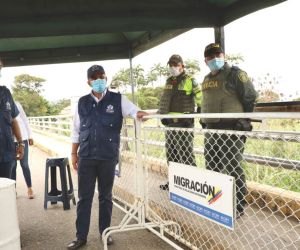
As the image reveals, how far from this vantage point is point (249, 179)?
4594 millimetres

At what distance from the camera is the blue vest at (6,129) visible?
3.48m

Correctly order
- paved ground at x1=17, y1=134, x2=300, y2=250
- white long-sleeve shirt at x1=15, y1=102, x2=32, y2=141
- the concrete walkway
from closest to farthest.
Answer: paved ground at x1=17, y1=134, x2=300, y2=250 → the concrete walkway → white long-sleeve shirt at x1=15, y1=102, x2=32, y2=141

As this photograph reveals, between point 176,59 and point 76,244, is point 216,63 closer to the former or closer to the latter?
point 176,59

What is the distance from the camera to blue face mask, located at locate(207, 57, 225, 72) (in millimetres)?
3490

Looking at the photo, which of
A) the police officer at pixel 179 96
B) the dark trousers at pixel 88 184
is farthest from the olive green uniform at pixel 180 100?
the dark trousers at pixel 88 184

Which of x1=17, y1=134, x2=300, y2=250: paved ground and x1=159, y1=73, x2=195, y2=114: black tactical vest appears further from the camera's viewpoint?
x1=159, y1=73, x2=195, y2=114: black tactical vest

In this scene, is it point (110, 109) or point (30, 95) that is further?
point (30, 95)

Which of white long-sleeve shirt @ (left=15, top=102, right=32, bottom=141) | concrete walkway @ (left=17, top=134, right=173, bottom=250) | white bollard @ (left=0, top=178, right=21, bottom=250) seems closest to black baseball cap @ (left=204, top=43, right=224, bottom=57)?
concrete walkway @ (left=17, top=134, right=173, bottom=250)

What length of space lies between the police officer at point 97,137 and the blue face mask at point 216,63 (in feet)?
2.81

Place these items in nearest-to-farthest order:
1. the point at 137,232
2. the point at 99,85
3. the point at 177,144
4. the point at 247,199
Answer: the point at 99,85, the point at 137,232, the point at 247,199, the point at 177,144

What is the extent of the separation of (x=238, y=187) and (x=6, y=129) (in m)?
2.36

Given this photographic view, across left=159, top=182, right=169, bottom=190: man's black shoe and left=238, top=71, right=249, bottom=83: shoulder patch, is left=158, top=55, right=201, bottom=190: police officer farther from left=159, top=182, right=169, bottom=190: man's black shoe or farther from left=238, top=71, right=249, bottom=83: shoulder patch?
left=238, top=71, right=249, bottom=83: shoulder patch

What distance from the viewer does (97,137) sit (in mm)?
3402

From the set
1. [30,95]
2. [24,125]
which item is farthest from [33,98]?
[24,125]
